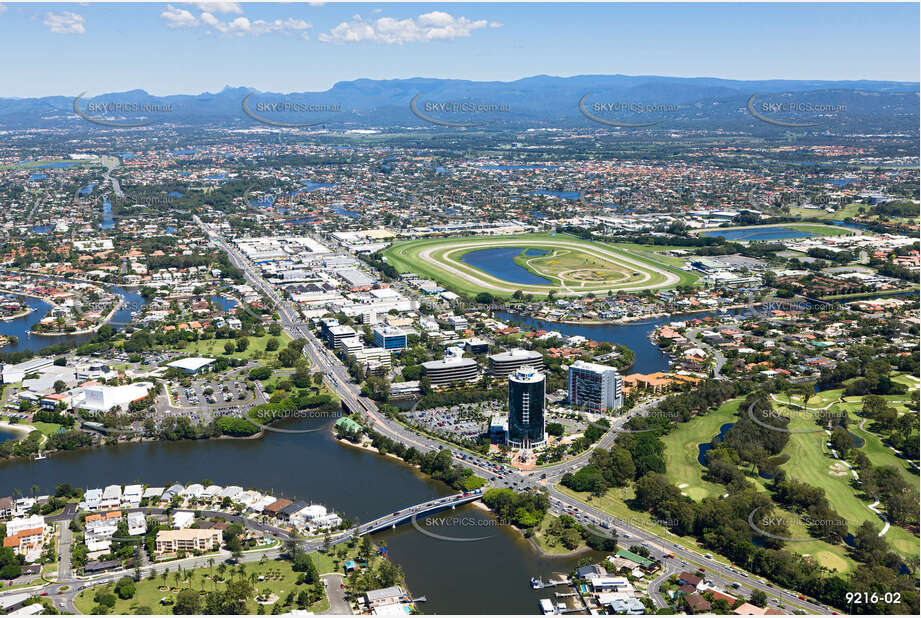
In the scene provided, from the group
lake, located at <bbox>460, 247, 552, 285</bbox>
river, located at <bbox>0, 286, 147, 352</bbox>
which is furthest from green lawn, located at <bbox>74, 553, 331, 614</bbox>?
lake, located at <bbox>460, 247, 552, 285</bbox>


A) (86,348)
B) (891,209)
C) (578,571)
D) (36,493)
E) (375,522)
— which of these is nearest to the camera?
(578,571)

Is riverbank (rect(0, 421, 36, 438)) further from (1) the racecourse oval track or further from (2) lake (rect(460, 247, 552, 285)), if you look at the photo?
(2) lake (rect(460, 247, 552, 285))

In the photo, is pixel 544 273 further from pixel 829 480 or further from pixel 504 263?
pixel 829 480

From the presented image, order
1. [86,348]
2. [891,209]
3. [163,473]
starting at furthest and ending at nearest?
[891,209], [86,348], [163,473]

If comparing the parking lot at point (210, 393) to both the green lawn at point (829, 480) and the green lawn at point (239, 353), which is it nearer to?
the green lawn at point (239, 353)

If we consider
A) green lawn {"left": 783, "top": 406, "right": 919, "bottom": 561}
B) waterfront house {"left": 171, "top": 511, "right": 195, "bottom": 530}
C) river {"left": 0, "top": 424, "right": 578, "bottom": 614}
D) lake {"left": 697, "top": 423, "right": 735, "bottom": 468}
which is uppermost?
waterfront house {"left": 171, "top": 511, "right": 195, "bottom": 530}

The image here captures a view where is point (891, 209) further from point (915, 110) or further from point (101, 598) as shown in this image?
point (915, 110)

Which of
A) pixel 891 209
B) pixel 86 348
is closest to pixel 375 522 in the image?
pixel 86 348

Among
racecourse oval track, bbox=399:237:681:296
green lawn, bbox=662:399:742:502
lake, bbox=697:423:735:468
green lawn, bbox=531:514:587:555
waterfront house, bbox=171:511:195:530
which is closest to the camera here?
green lawn, bbox=531:514:587:555
